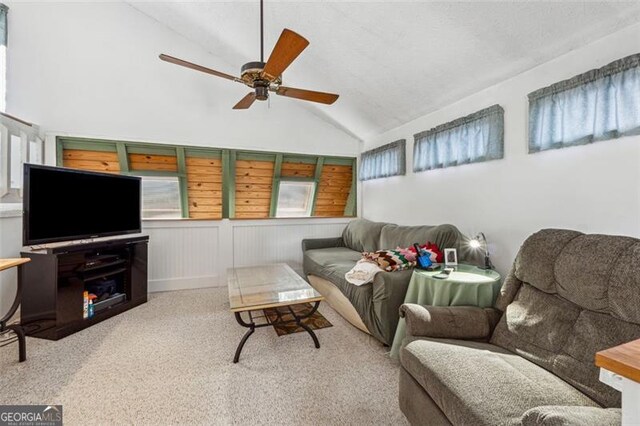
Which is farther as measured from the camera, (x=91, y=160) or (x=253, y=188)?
(x=253, y=188)

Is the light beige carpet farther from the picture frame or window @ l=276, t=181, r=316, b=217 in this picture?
window @ l=276, t=181, r=316, b=217

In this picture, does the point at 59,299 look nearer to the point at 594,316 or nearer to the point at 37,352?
the point at 37,352

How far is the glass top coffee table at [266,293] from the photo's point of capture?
213 cm

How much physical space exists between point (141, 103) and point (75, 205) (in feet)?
5.26

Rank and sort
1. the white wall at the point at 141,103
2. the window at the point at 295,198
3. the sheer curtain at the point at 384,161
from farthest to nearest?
the window at the point at 295,198
the sheer curtain at the point at 384,161
the white wall at the point at 141,103

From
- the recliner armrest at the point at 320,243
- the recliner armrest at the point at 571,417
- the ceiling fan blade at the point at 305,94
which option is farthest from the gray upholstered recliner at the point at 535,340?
the recliner armrest at the point at 320,243

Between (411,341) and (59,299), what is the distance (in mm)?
3013

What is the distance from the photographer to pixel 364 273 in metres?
2.38

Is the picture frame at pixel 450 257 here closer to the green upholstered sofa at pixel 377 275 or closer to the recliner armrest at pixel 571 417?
the green upholstered sofa at pixel 377 275

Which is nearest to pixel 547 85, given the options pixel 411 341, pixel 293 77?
pixel 411 341

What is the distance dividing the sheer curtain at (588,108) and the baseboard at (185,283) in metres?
3.94

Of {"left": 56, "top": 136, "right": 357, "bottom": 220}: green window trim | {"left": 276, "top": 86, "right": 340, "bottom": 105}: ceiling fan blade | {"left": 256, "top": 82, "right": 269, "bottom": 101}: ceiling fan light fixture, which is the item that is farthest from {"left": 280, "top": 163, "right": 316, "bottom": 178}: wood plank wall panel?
{"left": 256, "top": 82, "right": 269, "bottom": 101}: ceiling fan light fixture

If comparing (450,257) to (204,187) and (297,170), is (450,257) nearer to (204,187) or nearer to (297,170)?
(297,170)

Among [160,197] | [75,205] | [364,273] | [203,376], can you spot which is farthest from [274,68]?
[160,197]
